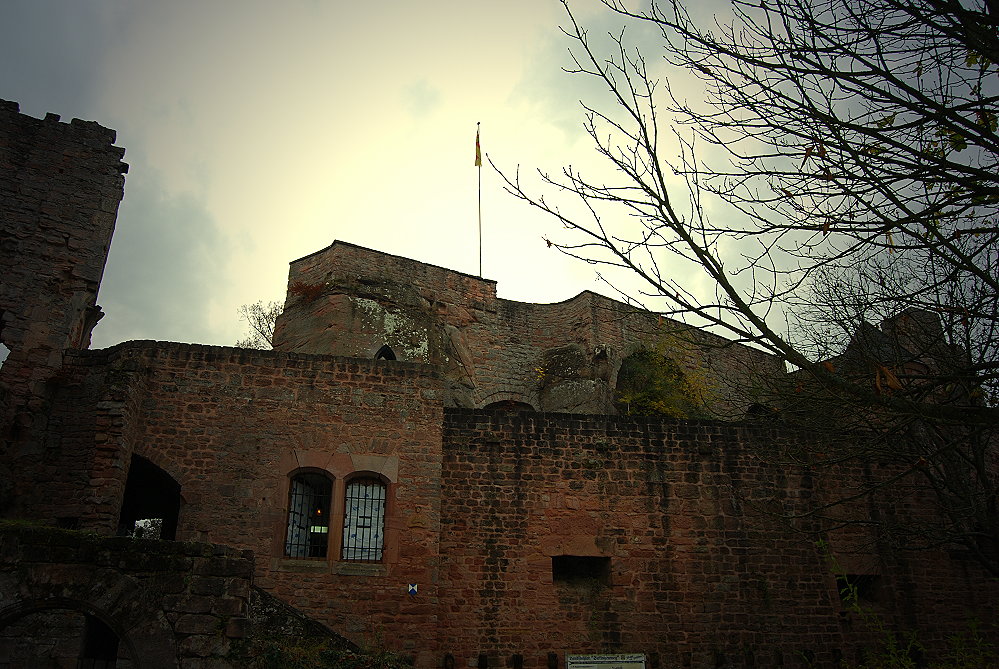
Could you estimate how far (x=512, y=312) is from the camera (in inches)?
944

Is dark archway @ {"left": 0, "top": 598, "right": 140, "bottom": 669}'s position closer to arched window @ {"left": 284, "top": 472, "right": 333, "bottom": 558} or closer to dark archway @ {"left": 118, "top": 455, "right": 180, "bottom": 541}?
arched window @ {"left": 284, "top": 472, "right": 333, "bottom": 558}

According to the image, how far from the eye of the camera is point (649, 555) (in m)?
12.0

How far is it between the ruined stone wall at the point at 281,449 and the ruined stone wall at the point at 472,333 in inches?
316

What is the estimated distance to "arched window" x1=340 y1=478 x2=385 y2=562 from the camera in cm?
1066

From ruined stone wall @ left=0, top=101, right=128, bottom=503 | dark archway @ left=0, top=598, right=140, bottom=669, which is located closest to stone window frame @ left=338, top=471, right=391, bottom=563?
dark archway @ left=0, top=598, right=140, bottom=669

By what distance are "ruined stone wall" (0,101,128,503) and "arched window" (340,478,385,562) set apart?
5.00m

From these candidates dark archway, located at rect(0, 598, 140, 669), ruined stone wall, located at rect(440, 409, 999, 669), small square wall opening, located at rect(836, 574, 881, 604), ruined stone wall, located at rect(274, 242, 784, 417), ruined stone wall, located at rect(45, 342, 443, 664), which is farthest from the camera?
ruined stone wall, located at rect(274, 242, 784, 417)

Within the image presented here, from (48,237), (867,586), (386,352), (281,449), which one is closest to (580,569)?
(281,449)

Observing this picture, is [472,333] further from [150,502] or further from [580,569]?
[150,502]

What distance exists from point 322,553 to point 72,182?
8799 mm

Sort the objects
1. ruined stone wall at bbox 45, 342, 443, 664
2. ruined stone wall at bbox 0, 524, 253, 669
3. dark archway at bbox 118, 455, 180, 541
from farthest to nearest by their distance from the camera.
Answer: dark archway at bbox 118, 455, 180, 541 < ruined stone wall at bbox 45, 342, 443, 664 < ruined stone wall at bbox 0, 524, 253, 669

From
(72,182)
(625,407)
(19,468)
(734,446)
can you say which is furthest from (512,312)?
(19,468)

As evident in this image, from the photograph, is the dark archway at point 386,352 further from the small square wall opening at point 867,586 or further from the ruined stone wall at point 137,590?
the ruined stone wall at point 137,590

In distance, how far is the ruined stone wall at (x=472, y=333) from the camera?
20.3 metres
